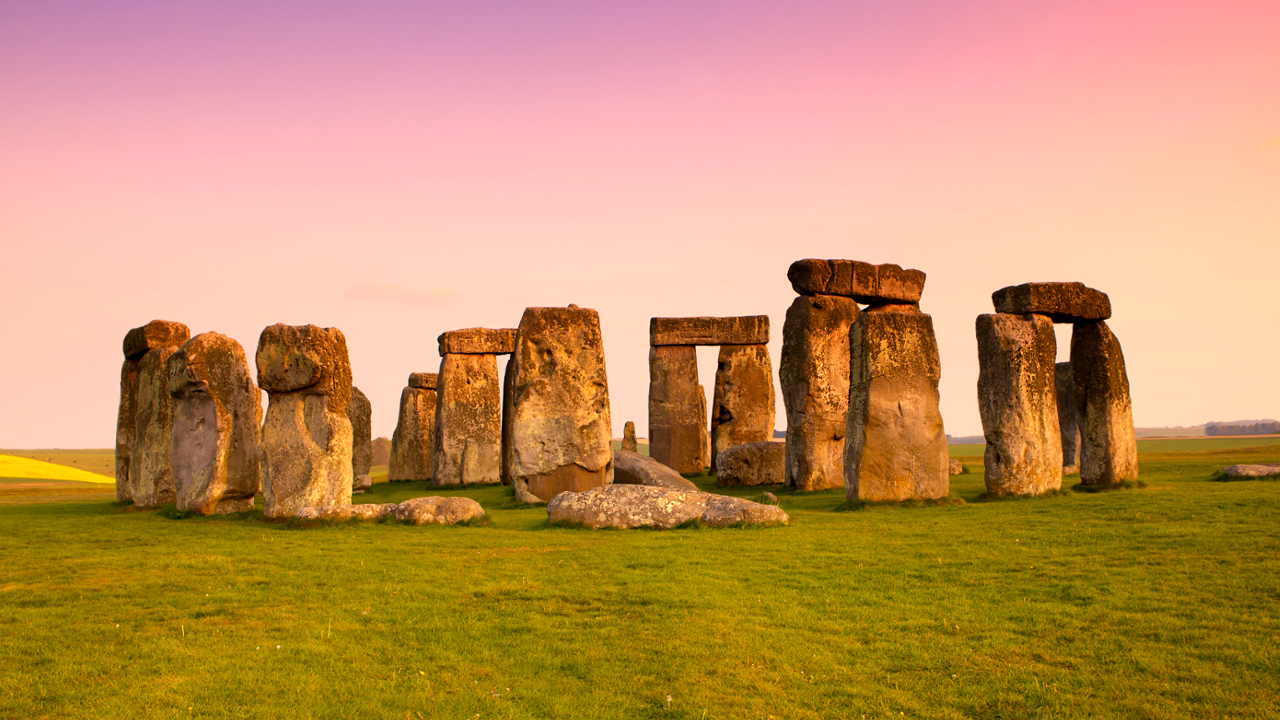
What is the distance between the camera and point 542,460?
51.3 feet

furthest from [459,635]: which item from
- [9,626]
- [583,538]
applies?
[583,538]

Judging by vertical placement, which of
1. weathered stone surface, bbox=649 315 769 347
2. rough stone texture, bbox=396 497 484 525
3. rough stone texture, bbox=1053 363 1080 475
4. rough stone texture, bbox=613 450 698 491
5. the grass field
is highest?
weathered stone surface, bbox=649 315 769 347

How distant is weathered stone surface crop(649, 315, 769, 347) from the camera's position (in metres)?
25.5

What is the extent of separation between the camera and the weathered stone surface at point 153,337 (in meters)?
17.9

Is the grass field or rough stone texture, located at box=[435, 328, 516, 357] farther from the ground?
rough stone texture, located at box=[435, 328, 516, 357]

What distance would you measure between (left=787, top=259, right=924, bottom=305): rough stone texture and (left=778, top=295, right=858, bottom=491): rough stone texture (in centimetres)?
73

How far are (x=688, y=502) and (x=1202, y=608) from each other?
6.25 m

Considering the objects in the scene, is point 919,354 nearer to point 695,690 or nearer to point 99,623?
point 695,690

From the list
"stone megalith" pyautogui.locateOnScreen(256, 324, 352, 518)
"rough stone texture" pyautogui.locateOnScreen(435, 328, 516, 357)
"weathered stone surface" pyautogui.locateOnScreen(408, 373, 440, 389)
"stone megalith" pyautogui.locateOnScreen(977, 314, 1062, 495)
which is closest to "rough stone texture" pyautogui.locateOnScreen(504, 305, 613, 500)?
"stone megalith" pyautogui.locateOnScreen(256, 324, 352, 518)

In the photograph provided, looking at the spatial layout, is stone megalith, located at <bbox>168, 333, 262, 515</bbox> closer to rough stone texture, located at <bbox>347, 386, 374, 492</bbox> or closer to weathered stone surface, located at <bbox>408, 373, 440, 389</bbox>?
rough stone texture, located at <bbox>347, 386, 374, 492</bbox>

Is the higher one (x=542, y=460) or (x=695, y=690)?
(x=542, y=460)

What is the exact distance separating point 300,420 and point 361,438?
944cm

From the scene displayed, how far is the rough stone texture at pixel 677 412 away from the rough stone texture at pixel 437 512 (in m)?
13.2

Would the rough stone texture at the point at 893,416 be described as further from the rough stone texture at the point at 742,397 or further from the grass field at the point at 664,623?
the rough stone texture at the point at 742,397
